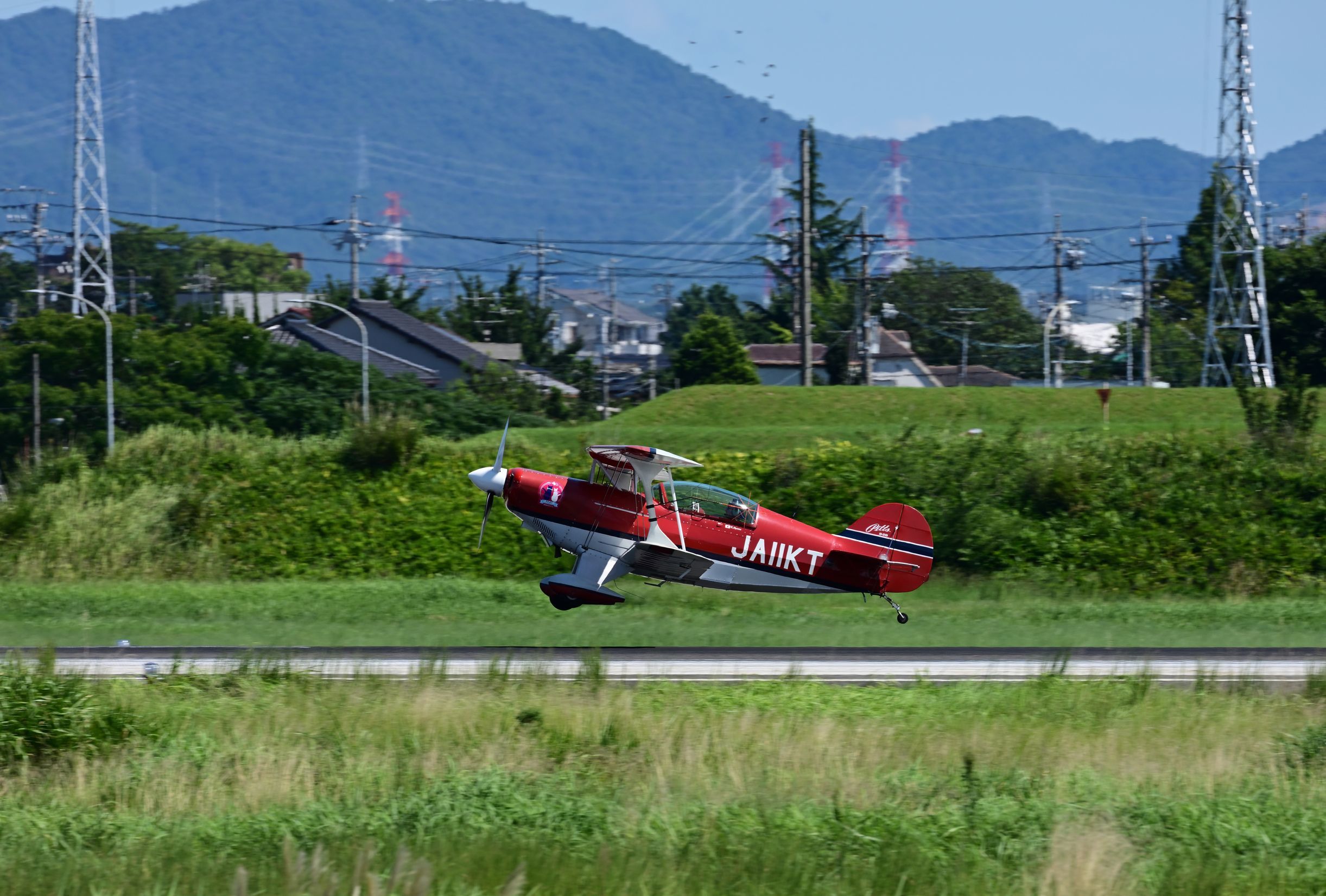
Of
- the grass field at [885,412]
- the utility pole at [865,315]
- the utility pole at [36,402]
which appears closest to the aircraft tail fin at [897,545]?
the grass field at [885,412]

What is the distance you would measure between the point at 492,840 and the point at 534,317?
89.8 meters

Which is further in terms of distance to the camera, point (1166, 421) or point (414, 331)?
point (414, 331)

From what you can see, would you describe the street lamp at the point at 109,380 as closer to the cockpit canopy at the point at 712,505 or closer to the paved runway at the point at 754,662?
the paved runway at the point at 754,662

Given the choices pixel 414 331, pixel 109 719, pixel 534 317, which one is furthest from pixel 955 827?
pixel 534 317

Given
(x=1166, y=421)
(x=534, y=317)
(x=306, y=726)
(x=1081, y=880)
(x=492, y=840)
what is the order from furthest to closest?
(x=534, y=317) < (x=1166, y=421) < (x=306, y=726) < (x=492, y=840) < (x=1081, y=880)

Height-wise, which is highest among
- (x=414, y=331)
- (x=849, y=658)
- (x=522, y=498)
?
(x=414, y=331)

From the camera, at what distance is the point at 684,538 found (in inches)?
918

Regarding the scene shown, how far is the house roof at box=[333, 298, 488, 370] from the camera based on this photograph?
82938 mm

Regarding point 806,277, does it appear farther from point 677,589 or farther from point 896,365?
point 896,365

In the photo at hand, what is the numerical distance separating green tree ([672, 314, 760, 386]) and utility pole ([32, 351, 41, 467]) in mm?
33812

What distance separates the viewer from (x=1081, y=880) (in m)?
10.4

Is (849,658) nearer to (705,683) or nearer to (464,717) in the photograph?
(705,683)

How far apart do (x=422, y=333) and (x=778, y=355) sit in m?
25.4

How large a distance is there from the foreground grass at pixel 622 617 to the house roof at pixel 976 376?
A: 71.9m
